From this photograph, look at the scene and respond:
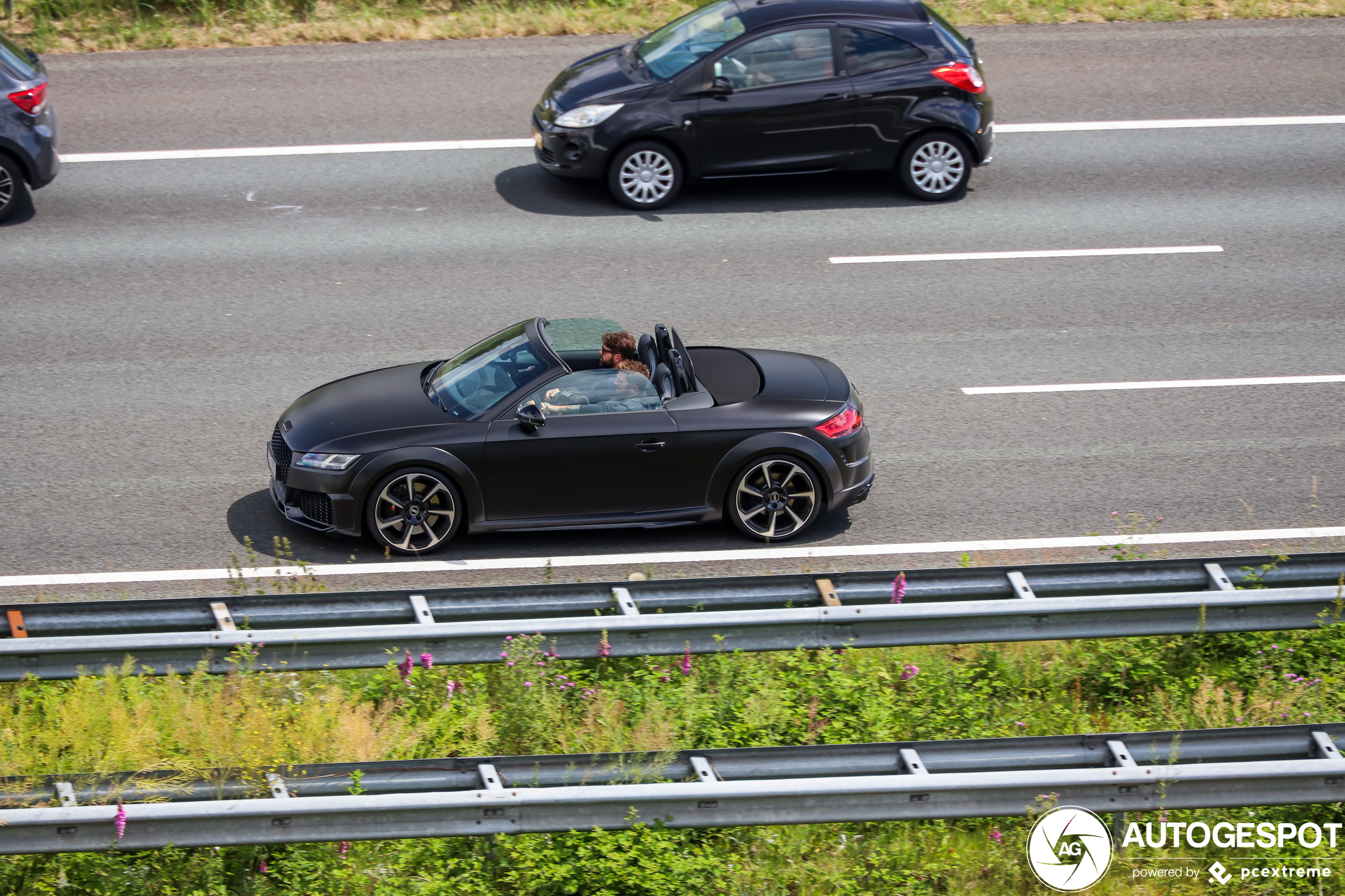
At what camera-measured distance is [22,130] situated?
43.3 feet

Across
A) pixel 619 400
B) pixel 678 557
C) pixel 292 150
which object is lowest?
pixel 678 557

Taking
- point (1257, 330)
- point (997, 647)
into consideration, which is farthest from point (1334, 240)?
point (997, 647)

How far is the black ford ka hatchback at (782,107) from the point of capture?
1403 centimetres

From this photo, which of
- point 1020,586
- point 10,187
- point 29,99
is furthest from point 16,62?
point 1020,586

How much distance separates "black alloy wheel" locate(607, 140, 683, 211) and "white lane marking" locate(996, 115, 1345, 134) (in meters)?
4.31

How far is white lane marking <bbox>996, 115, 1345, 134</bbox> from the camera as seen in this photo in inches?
632

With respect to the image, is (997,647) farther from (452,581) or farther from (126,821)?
(126,821)

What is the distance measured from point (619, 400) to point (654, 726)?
9.67 feet

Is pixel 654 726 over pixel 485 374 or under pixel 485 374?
under

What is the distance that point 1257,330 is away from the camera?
12.3 metres

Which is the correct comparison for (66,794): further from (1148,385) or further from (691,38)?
(691,38)

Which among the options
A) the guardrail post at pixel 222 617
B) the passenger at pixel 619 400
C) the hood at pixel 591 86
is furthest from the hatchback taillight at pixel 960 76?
the guardrail post at pixel 222 617

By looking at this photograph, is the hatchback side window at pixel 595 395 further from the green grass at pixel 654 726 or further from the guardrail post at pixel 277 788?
the guardrail post at pixel 277 788

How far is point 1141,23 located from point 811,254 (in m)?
8.16
